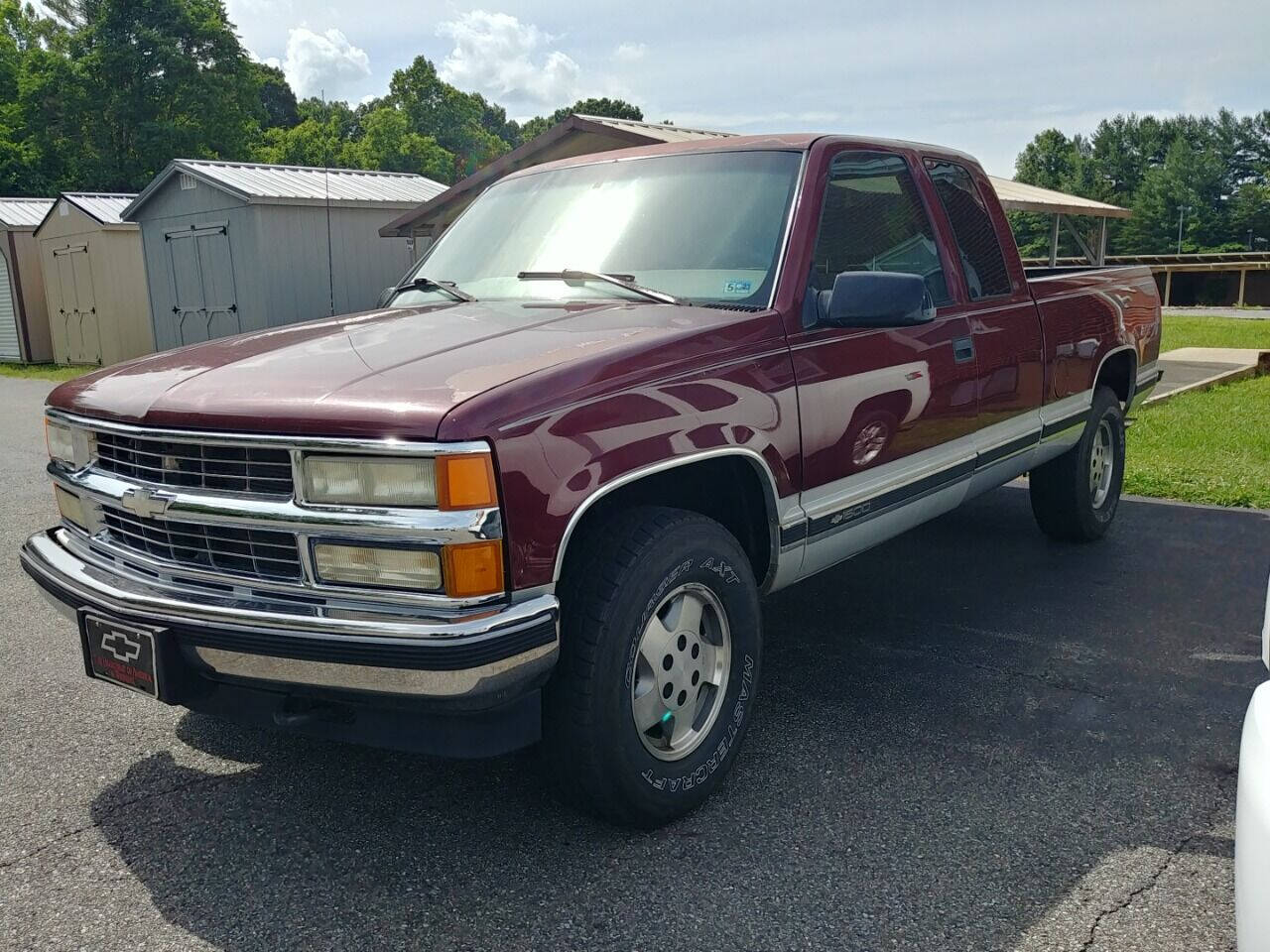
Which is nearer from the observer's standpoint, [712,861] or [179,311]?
[712,861]

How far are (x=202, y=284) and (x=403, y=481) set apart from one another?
728 inches

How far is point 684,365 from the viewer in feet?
9.71

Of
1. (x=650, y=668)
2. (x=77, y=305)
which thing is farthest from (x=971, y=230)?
(x=77, y=305)

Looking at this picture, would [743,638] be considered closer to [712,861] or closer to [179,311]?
[712,861]

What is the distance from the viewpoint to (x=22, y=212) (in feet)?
89.0

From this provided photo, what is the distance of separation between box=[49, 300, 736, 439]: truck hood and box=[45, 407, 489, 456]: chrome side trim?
0.06ft

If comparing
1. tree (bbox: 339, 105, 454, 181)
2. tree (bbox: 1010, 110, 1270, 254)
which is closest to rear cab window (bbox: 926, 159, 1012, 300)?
tree (bbox: 1010, 110, 1270, 254)

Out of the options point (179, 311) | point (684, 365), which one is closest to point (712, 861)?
point (684, 365)

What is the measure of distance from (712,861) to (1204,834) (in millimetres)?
1321

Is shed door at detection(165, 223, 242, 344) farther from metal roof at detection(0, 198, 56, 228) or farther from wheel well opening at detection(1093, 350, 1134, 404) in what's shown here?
wheel well opening at detection(1093, 350, 1134, 404)

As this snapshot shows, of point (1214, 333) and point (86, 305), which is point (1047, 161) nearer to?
point (1214, 333)

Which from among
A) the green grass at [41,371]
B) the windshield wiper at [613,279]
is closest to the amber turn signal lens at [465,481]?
the windshield wiper at [613,279]

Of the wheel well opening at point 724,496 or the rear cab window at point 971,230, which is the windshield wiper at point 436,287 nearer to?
the wheel well opening at point 724,496

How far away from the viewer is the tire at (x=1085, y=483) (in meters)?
5.51
